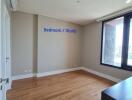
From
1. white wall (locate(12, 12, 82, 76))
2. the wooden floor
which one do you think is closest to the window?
the wooden floor

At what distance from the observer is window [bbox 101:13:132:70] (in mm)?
3377

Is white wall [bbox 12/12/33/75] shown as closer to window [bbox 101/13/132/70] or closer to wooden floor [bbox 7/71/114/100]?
wooden floor [bbox 7/71/114/100]

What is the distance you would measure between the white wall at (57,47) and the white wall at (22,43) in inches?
14.8

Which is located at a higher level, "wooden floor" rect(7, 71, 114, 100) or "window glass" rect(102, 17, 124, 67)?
"window glass" rect(102, 17, 124, 67)

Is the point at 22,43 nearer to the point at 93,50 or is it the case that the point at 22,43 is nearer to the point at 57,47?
the point at 57,47

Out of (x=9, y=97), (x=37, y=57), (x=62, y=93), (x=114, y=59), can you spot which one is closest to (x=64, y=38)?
(x=37, y=57)

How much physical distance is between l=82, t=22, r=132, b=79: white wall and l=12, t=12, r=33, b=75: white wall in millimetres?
2621

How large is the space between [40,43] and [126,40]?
3144mm

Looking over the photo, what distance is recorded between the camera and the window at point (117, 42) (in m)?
3.38

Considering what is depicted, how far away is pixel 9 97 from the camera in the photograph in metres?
2.59

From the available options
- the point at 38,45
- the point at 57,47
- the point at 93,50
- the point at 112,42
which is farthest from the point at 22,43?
the point at 112,42

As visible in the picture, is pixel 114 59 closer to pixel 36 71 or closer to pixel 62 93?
pixel 62 93

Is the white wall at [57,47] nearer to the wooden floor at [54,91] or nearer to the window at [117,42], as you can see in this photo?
the wooden floor at [54,91]

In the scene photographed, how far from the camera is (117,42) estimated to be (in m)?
3.77
